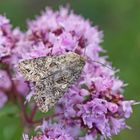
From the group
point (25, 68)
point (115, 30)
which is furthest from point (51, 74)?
point (115, 30)

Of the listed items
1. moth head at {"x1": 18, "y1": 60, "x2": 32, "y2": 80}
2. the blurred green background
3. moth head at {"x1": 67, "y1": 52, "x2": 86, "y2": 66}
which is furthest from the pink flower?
moth head at {"x1": 67, "y1": 52, "x2": 86, "y2": 66}

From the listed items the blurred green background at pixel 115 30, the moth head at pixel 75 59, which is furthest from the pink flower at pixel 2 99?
the moth head at pixel 75 59

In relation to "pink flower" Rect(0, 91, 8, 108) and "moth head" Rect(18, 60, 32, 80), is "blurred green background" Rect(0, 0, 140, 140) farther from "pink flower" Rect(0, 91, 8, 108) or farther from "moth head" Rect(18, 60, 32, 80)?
"moth head" Rect(18, 60, 32, 80)

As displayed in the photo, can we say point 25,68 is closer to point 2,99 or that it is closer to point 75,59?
point 75,59

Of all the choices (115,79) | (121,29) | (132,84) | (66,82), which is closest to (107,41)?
(121,29)

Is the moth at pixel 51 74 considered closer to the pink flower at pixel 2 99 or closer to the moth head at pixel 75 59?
the moth head at pixel 75 59

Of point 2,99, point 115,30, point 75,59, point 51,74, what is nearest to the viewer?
point 51,74
